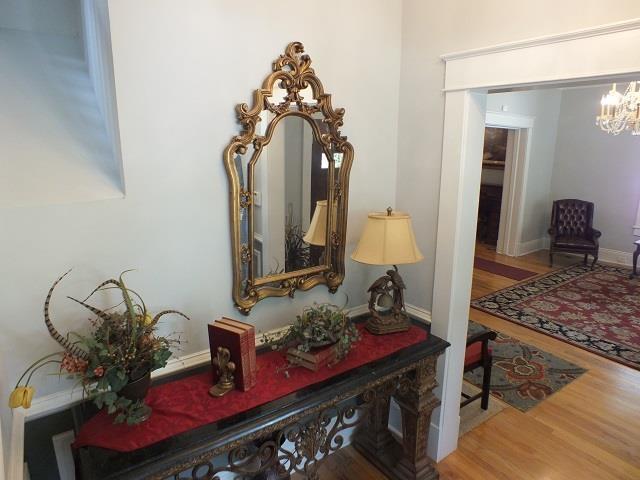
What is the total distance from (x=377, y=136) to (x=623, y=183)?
573 centimetres

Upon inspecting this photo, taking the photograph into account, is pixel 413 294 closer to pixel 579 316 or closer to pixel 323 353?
pixel 323 353

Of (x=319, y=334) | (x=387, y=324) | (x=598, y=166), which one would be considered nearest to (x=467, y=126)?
(x=387, y=324)

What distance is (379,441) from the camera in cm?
252

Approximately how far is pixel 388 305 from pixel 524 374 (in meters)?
1.99

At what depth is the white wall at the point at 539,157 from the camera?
6.23m

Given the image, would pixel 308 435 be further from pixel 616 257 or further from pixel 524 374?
pixel 616 257

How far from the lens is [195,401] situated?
5.31 feet

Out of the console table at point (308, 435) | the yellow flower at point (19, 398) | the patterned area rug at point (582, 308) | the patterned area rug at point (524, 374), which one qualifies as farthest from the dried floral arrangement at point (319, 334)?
the patterned area rug at point (582, 308)

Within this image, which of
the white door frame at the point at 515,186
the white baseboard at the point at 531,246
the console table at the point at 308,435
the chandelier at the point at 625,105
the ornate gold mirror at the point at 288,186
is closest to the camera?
the console table at the point at 308,435

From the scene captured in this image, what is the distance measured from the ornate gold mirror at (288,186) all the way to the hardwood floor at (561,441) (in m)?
1.26

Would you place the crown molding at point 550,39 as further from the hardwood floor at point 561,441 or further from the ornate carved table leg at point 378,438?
the hardwood floor at point 561,441

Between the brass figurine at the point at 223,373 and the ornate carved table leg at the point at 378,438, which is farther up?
the brass figurine at the point at 223,373

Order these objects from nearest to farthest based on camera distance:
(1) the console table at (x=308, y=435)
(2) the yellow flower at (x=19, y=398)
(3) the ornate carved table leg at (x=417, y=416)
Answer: (2) the yellow flower at (x=19, y=398), (1) the console table at (x=308, y=435), (3) the ornate carved table leg at (x=417, y=416)

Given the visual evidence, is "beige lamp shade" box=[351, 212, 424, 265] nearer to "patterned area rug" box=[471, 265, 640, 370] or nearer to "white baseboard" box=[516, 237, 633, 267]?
"patterned area rug" box=[471, 265, 640, 370]
